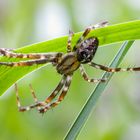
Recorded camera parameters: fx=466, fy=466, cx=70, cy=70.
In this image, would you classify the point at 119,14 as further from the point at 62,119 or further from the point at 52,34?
the point at 62,119

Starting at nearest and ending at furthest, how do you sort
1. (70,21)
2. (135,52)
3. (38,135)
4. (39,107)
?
(39,107), (38,135), (70,21), (135,52)

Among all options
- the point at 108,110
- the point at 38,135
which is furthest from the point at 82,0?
the point at 38,135

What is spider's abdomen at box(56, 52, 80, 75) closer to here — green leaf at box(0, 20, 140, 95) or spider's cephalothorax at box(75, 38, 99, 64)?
spider's cephalothorax at box(75, 38, 99, 64)

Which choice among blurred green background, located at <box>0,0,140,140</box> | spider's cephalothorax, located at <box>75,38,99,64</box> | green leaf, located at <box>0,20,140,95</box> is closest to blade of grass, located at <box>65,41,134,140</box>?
green leaf, located at <box>0,20,140,95</box>

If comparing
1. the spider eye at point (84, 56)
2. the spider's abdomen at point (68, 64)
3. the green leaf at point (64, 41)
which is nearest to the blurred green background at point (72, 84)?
the spider's abdomen at point (68, 64)

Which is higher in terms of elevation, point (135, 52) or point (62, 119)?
point (135, 52)

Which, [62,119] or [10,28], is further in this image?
[10,28]

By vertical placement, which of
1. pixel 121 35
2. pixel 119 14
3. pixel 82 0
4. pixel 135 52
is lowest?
pixel 121 35

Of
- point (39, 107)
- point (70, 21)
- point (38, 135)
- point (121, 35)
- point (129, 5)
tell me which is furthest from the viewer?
point (129, 5)

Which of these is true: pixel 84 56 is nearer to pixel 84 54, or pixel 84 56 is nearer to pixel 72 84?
pixel 84 54
